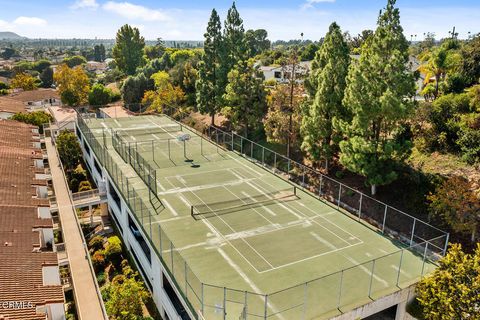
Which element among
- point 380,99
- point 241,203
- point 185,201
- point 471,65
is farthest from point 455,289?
point 471,65

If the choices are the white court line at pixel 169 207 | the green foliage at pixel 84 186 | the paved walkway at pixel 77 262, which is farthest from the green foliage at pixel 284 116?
the paved walkway at pixel 77 262

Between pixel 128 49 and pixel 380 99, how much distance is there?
258ft

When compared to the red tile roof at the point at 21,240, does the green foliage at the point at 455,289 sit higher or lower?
higher

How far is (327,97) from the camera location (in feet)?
102

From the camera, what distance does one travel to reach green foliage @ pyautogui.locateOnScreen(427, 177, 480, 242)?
68.8 feet

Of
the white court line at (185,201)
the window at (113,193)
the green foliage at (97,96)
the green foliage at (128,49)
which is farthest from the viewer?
the green foliage at (128,49)

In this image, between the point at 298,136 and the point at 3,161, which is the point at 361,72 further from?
the point at 3,161

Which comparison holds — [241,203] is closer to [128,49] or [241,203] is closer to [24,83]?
[128,49]

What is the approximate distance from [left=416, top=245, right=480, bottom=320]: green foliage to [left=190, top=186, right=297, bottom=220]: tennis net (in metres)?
13.4

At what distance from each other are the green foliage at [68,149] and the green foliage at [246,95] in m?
17.6

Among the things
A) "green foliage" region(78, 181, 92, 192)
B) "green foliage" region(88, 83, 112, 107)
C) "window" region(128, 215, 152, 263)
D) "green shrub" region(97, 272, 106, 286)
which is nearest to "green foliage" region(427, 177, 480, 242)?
"window" region(128, 215, 152, 263)

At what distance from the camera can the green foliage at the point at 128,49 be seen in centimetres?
8969

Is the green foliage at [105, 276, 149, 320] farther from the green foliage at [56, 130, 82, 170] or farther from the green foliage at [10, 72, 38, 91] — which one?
the green foliage at [10, 72, 38, 91]

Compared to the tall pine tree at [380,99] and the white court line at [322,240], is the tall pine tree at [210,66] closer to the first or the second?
the tall pine tree at [380,99]
